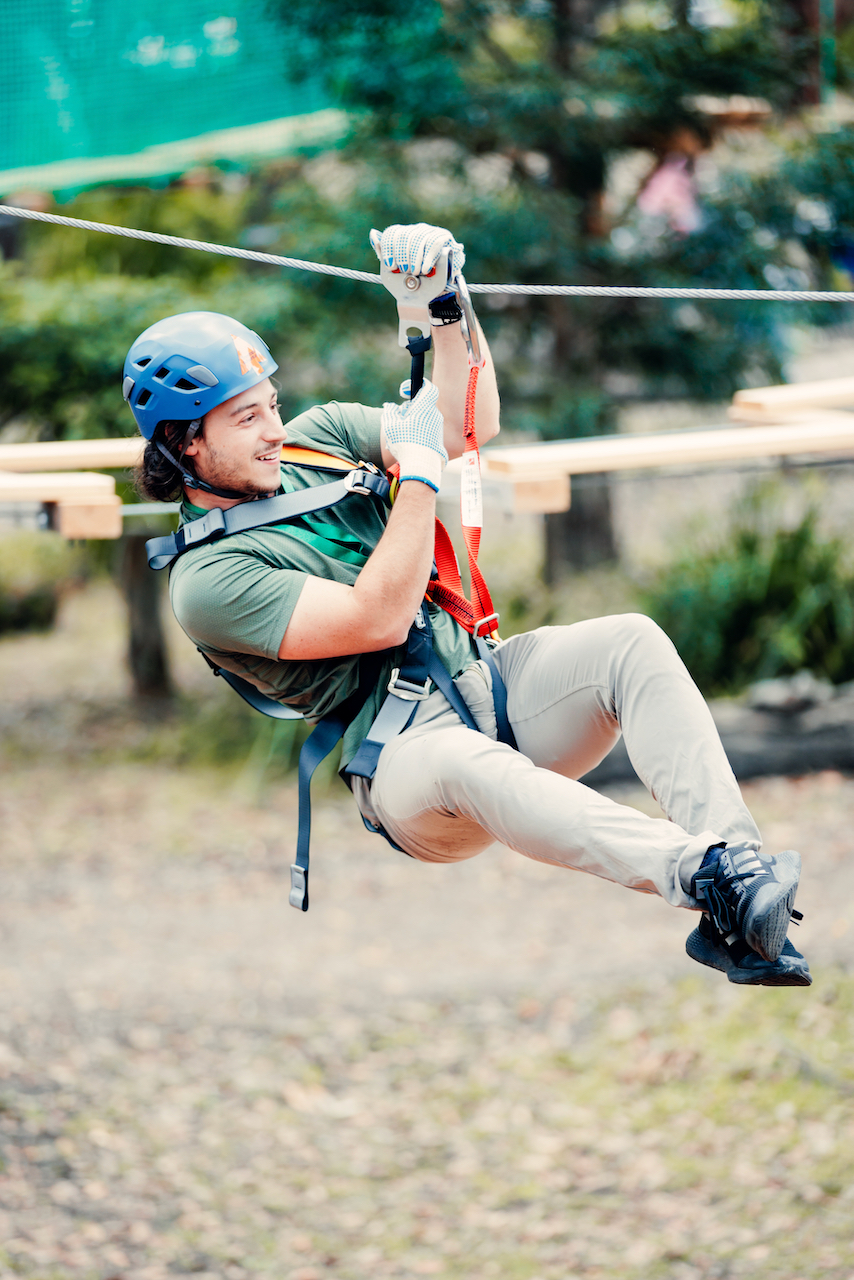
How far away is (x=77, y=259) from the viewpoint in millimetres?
7309

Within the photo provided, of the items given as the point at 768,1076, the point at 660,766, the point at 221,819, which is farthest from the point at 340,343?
the point at 660,766

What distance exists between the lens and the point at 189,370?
219cm

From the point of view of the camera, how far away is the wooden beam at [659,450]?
3.71 metres

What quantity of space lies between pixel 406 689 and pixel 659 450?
1.79m

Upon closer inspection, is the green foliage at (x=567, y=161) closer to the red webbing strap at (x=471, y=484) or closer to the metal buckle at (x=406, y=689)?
the red webbing strap at (x=471, y=484)

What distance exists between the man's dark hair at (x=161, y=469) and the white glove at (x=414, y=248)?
46 cm

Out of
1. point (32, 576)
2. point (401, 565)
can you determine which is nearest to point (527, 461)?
point (401, 565)

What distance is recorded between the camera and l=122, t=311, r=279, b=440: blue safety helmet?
2.19 m

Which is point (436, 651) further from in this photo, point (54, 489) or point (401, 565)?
point (54, 489)

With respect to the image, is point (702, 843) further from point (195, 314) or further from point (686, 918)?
point (686, 918)

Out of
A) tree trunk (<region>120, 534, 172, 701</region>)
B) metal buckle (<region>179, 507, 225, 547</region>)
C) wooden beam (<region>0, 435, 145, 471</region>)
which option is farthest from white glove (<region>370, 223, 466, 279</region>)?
tree trunk (<region>120, 534, 172, 701</region>)

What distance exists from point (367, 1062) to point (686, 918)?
6.16 feet

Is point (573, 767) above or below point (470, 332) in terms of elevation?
below

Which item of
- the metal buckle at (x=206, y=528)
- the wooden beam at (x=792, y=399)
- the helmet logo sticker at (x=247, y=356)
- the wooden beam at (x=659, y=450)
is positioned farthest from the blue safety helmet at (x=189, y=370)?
the wooden beam at (x=792, y=399)
